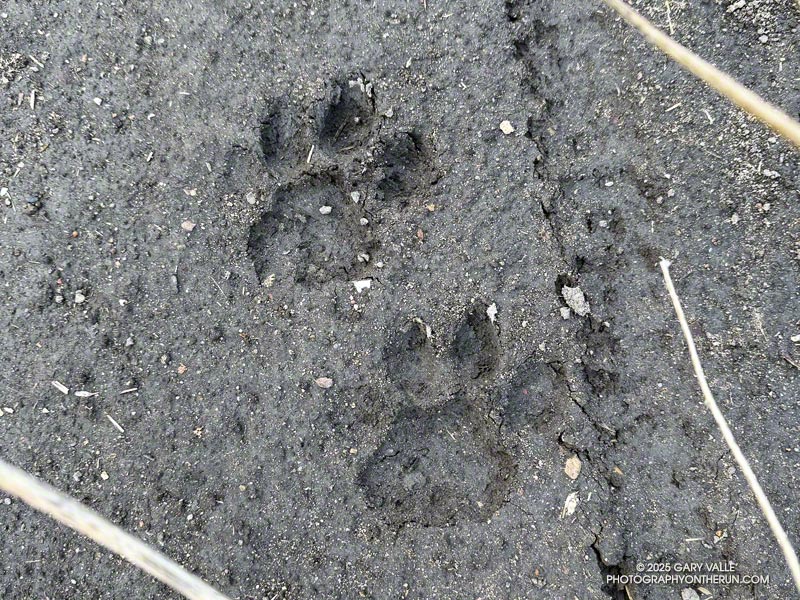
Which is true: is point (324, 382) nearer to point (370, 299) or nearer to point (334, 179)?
point (370, 299)

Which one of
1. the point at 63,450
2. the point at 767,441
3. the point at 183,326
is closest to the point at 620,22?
the point at 767,441

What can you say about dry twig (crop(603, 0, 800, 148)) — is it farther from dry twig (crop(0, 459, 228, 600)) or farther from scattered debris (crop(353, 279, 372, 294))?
scattered debris (crop(353, 279, 372, 294))

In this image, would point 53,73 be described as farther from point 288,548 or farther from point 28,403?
point 288,548

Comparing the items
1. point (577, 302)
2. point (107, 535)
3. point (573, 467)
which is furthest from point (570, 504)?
point (107, 535)

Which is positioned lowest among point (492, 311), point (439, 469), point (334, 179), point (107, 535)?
point (439, 469)

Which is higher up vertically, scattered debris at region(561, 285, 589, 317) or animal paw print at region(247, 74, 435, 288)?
animal paw print at region(247, 74, 435, 288)

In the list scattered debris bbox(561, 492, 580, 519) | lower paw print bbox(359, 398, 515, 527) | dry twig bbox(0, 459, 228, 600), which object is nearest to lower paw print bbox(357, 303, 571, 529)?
lower paw print bbox(359, 398, 515, 527)

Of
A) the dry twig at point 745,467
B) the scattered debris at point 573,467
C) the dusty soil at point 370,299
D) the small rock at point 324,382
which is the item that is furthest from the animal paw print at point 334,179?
the dry twig at point 745,467
